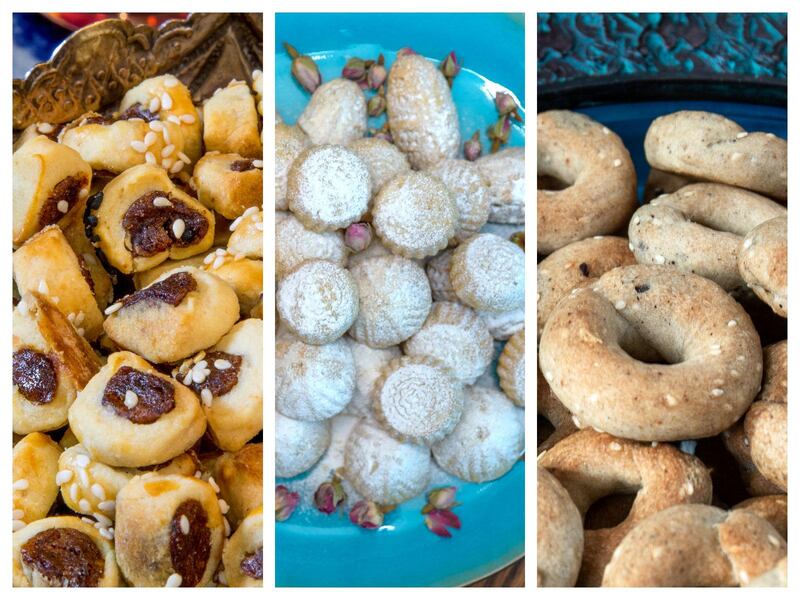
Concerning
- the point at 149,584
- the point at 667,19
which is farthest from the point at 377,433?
the point at 667,19

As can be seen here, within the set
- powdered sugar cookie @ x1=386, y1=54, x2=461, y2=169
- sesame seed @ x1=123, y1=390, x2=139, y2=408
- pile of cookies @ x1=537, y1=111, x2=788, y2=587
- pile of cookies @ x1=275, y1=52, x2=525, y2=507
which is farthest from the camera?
powdered sugar cookie @ x1=386, y1=54, x2=461, y2=169

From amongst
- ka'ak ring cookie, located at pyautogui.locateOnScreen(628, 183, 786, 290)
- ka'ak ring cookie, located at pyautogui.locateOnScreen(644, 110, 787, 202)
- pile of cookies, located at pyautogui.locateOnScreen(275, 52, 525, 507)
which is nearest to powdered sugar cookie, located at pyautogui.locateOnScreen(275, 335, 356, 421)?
pile of cookies, located at pyautogui.locateOnScreen(275, 52, 525, 507)

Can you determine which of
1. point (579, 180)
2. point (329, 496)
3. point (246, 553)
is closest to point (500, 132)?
point (579, 180)

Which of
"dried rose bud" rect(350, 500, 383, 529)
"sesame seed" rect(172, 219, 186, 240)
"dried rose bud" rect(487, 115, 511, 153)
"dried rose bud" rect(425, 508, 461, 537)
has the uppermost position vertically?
"dried rose bud" rect(487, 115, 511, 153)

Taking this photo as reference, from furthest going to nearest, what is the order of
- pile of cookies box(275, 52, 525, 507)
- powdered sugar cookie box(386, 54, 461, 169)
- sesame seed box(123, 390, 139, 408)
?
powdered sugar cookie box(386, 54, 461, 169) → pile of cookies box(275, 52, 525, 507) → sesame seed box(123, 390, 139, 408)

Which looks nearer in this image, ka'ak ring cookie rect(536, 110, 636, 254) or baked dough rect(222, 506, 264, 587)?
baked dough rect(222, 506, 264, 587)

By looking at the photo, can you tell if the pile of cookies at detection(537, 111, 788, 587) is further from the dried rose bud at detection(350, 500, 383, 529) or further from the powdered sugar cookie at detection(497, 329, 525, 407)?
the dried rose bud at detection(350, 500, 383, 529)

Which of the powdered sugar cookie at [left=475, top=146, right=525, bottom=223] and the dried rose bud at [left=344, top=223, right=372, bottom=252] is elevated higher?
the powdered sugar cookie at [left=475, top=146, right=525, bottom=223]

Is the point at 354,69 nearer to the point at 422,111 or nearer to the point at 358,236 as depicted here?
the point at 422,111
